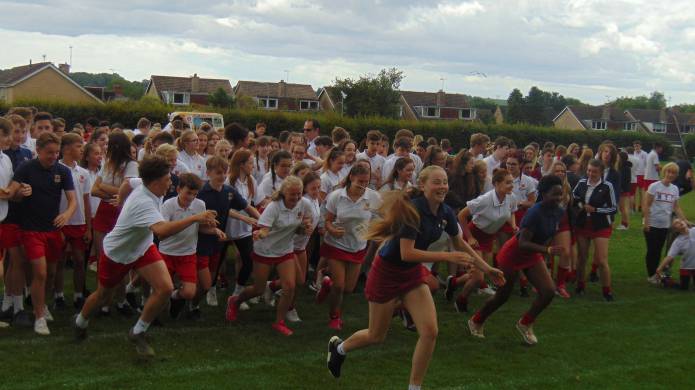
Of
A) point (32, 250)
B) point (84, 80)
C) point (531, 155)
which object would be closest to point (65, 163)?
point (32, 250)

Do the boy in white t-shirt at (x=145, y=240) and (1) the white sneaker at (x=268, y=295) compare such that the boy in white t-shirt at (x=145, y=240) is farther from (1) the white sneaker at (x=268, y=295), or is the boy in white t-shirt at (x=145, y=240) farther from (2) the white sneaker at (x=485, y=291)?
(2) the white sneaker at (x=485, y=291)

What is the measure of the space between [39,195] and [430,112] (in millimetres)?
87270

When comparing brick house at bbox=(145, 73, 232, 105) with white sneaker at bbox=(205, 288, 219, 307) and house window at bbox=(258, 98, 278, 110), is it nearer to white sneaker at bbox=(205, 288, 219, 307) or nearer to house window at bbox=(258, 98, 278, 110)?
house window at bbox=(258, 98, 278, 110)

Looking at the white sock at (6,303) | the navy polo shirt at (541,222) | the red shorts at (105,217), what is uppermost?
the navy polo shirt at (541,222)

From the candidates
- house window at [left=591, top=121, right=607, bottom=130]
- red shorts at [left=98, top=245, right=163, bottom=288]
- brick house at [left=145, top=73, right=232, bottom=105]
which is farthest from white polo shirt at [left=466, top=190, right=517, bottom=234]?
house window at [left=591, top=121, right=607, bottom=130]

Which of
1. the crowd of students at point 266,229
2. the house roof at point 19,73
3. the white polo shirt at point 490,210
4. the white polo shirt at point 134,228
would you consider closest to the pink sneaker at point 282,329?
the crowd of students at point 266,229

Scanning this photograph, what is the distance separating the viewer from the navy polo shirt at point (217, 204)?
7891mm

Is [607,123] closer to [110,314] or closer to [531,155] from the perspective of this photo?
[531,155]

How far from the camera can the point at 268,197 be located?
29.1 ft

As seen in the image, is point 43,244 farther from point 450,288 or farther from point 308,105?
point 308,105

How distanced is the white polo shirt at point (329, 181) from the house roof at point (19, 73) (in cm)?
6495

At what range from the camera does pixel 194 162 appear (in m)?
9.65

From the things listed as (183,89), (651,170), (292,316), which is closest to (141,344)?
(292,316)

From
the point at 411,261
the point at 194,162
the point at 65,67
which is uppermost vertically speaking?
the point at 65,67
